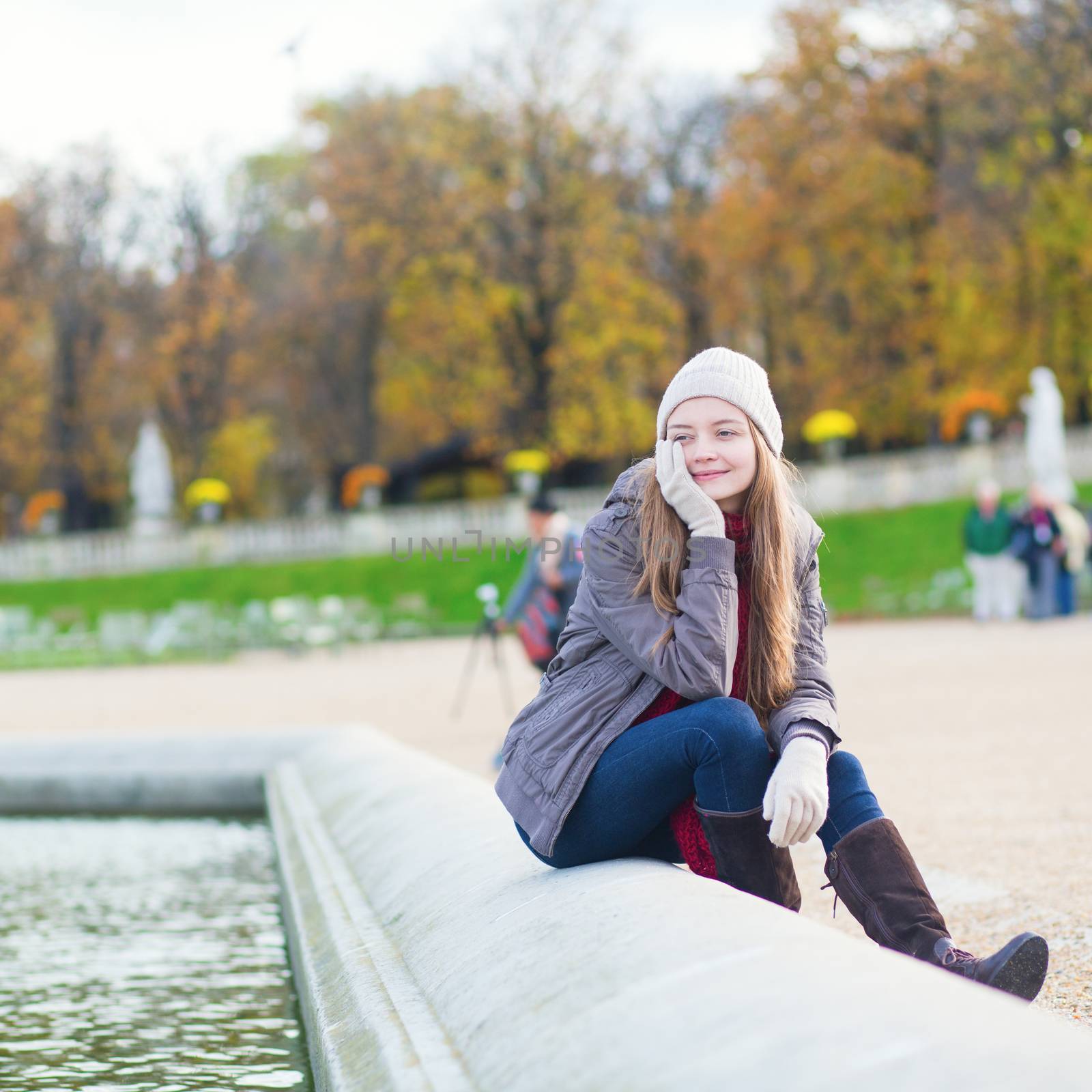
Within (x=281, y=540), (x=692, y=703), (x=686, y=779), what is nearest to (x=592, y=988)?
(x=686, y=779)

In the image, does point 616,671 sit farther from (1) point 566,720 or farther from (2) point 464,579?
(2) point 464,579

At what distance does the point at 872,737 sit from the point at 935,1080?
802cm

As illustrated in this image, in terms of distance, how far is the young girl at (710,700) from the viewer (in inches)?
134

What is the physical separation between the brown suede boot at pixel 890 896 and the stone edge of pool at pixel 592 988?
344 mm

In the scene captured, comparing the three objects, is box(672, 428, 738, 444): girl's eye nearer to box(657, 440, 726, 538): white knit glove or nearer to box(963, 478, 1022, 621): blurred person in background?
box(657, 440, 726, 538): white knit glove

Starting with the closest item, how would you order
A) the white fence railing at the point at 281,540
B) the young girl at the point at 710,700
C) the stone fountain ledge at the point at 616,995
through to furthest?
the stone fountain ledge at the point at 616,995
the young girl at the point at 710,700
the white fence railing at the point at 281,540

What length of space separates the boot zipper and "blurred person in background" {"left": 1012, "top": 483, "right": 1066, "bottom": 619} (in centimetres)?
1805

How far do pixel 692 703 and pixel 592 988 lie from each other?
3.26 feet

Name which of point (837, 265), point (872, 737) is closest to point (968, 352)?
point (837, 265)

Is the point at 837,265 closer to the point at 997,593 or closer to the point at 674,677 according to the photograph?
the point at 997,593

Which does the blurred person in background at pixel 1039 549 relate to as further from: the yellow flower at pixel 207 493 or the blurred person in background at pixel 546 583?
the yellow flower at pixel 207 493

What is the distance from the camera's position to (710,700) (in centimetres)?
350

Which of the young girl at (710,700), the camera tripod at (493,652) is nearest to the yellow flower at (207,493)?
the camera tripod at (493,652)

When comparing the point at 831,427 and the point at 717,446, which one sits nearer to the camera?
the point at 717,446
